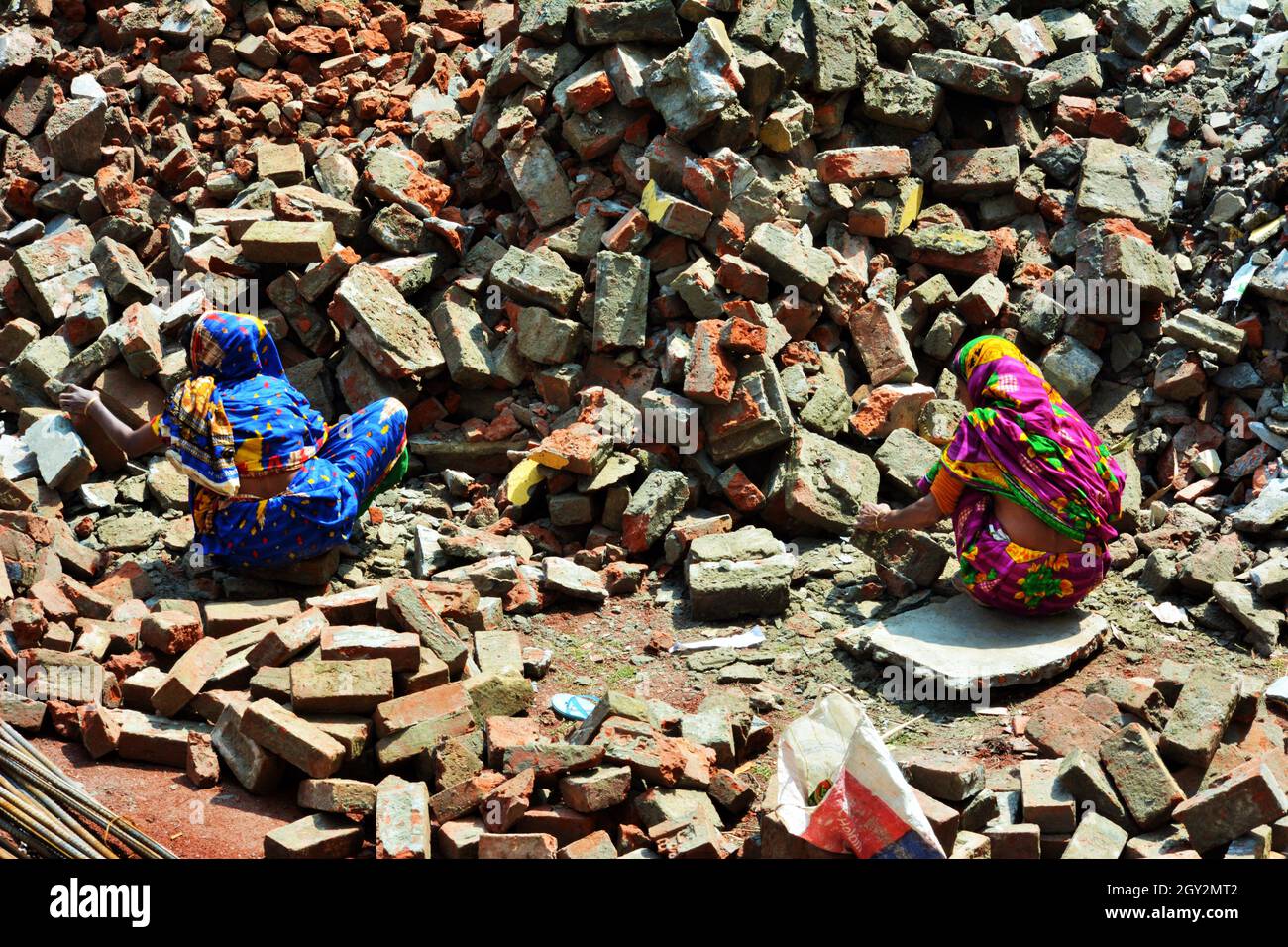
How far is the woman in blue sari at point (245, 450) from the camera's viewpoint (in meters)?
6.13

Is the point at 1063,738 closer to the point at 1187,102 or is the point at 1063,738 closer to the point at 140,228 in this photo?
the point at 1187,102

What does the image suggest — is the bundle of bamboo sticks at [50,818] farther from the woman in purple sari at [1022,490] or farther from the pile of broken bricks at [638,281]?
the woman in purple sari at [1022,490]

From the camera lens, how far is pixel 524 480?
7.11 metres

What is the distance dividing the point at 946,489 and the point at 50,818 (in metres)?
4.03

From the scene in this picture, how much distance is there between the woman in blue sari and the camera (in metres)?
6.13

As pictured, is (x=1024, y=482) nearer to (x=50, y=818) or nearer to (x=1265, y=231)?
(x=1265, y=231)

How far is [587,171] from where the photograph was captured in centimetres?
814

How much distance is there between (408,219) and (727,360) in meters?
2.48

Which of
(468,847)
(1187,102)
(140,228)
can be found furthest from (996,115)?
(468,847)

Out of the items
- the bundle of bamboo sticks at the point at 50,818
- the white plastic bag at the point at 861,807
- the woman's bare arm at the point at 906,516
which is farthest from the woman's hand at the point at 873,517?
the bundle of bamboo sticks at the point at 50,818

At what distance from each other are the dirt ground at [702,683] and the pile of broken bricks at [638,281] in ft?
0.51

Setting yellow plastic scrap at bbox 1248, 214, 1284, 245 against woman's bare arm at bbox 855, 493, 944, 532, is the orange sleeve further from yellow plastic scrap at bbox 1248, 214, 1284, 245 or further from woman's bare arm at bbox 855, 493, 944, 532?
yellow plastic scrap at bbox 1248, 214, 1284, 245

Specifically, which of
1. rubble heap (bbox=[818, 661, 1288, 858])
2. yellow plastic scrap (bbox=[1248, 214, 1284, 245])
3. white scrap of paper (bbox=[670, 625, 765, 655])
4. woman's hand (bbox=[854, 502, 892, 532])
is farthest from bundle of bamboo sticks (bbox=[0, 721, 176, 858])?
yellow plastic scrap (bbox=[1248, 214, 1284, 245])

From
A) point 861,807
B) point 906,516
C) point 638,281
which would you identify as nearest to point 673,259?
point 638,281
